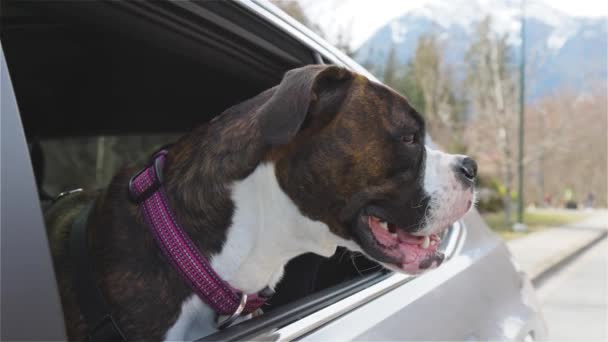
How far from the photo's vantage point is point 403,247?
2006 millimetres

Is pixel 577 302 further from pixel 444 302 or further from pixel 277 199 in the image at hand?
pixel 277 199

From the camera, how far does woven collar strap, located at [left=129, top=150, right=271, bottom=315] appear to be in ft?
5.74

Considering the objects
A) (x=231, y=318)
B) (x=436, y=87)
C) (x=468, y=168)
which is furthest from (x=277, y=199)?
(x=436, y=87)

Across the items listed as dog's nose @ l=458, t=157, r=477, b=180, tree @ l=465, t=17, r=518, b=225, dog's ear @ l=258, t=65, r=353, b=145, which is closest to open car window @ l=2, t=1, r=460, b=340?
dog's ear @ l=258, t=65, r=353, b=145

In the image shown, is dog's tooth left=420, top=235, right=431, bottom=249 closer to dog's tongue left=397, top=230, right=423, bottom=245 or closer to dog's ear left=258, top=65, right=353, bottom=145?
dog's tongue left=397, top=230, right=423, bottom=245

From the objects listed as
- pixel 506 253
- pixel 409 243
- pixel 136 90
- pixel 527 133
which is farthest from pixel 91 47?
pixel 527 133

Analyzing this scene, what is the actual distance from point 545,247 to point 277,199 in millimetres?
13692

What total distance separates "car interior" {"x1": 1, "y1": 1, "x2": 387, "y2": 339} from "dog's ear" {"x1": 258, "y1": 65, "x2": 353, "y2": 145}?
14.9 inches

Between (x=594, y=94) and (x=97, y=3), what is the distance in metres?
35.1

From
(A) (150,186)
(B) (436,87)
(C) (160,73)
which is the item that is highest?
(C) (160,73)

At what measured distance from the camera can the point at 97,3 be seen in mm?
2209

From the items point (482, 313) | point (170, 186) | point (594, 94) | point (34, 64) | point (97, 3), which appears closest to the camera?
point (170, 186)

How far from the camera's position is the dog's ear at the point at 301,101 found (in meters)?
1.70

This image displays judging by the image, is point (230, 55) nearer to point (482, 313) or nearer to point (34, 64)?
point (34, 64)
